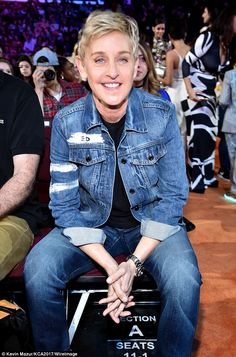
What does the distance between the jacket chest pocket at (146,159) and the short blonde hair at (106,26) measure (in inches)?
15.0

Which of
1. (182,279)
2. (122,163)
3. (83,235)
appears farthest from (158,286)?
(122,163)

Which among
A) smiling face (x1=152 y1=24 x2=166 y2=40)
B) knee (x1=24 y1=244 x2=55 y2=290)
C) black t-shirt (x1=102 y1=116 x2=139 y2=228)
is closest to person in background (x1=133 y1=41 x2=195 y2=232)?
black t-shirt (x1=102 y1=116 x2=139 y2=228)

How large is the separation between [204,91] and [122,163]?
330 centimetres

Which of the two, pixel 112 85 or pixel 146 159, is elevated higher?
pixel 112 85

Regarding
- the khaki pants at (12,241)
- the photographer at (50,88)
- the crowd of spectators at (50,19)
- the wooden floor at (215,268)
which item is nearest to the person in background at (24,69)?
the photographer at (50,88)

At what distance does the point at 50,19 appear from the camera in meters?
16.2

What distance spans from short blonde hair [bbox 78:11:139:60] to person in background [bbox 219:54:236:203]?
9.88ft

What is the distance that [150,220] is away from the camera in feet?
6.65

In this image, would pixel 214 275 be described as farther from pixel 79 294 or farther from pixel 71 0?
pixel 71 0

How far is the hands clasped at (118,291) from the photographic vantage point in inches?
72.2

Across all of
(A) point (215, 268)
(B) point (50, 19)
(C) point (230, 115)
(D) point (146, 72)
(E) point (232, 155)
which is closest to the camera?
(A) point (215, 268)

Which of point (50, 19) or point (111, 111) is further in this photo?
point (50, 19)

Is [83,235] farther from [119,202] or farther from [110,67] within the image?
[110,67]

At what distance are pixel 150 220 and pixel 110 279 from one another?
0.32 metres
